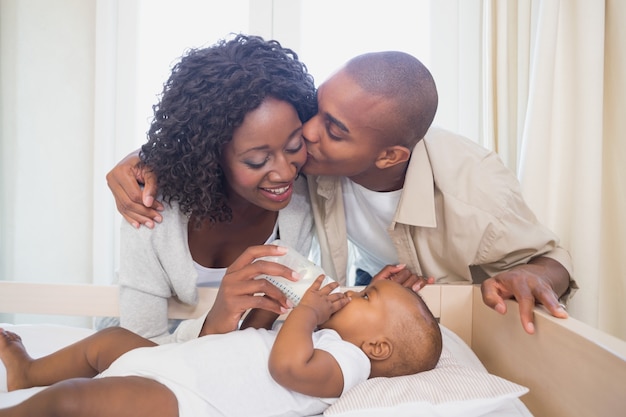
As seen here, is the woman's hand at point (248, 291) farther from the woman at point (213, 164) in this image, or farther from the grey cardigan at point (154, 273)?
the grey cardigan at point (154, 273)

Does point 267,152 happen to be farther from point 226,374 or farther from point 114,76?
point 114,76

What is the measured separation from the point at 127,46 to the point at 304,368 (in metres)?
1.68

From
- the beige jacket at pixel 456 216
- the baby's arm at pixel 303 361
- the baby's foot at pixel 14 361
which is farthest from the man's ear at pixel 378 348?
the baby's foot at pixel 14 361

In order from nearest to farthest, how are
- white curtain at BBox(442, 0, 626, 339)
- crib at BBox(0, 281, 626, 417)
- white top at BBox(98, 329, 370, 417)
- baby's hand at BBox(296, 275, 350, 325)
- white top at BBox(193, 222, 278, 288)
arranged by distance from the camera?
crib at BBox(0, 281, 626, 417) → white top at BBox(98, 329, 370, 417) → baby's hand at BBox(296, 275, 350, 325) → white top at BBox(193, 222, 278, 288) → white curtain at BBox(442, 0, 626, 339)

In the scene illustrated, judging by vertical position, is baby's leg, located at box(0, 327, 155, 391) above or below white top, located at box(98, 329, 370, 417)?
below

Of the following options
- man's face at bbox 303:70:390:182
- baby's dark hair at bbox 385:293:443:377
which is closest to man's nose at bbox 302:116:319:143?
→ man's face at bbox 303:70:390:182

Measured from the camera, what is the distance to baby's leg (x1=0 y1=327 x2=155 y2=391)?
1.00 m

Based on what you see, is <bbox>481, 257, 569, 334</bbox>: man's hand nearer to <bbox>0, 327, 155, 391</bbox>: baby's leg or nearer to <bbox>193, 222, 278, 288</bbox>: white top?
<bbox>193, 222, 278, 288</bbox>: white top

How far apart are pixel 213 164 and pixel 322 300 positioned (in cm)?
36

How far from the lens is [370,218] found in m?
1.43

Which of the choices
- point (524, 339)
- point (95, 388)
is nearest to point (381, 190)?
point (524, 339)

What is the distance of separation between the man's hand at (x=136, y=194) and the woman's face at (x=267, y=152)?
178 millimetres

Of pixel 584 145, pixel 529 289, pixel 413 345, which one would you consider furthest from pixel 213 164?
pixel 584 145

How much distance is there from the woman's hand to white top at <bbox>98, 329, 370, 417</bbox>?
0.09 meters
